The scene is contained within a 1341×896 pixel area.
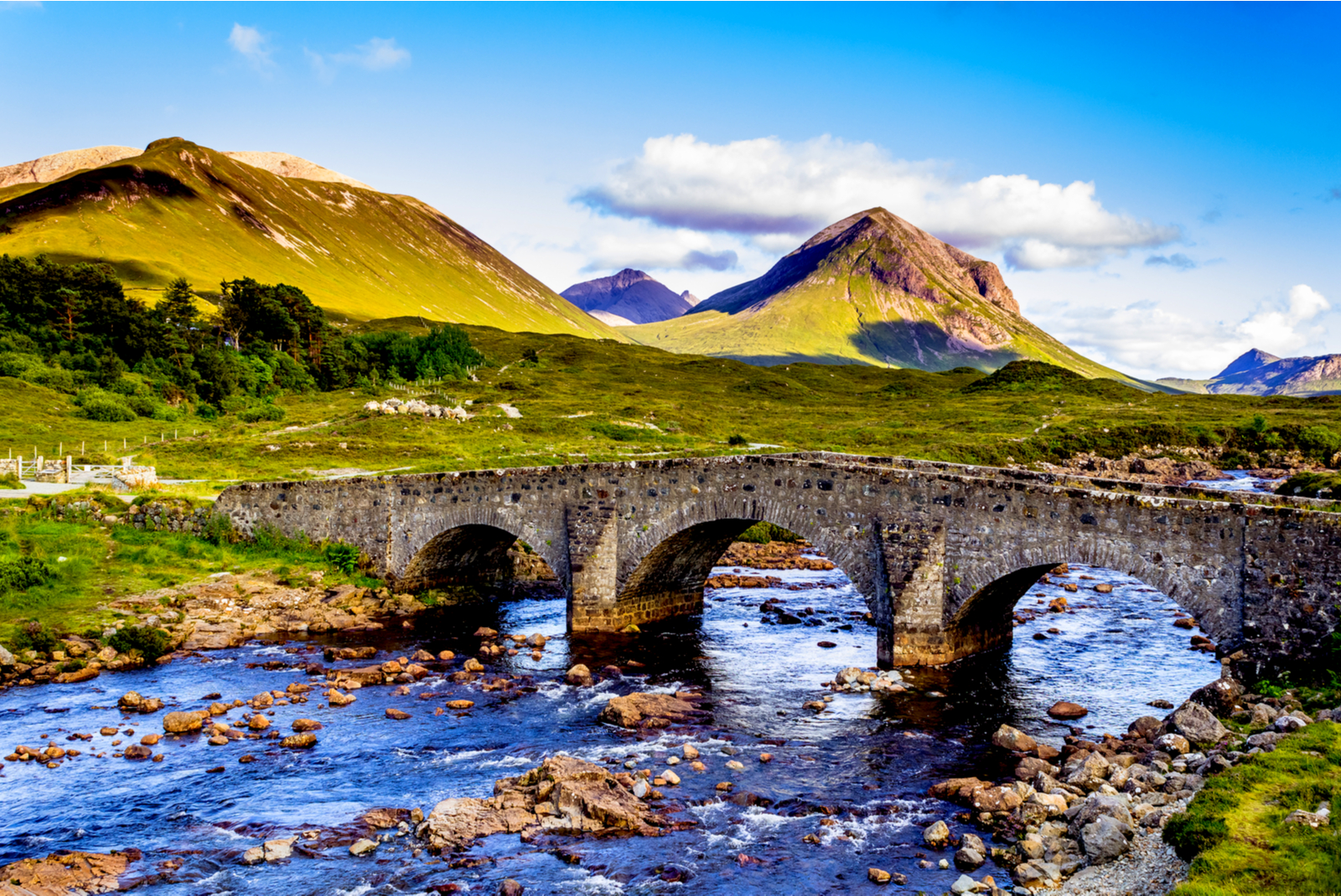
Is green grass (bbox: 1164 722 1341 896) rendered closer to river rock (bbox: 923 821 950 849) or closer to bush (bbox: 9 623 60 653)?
river rock (bbox: 923 821 950 849)

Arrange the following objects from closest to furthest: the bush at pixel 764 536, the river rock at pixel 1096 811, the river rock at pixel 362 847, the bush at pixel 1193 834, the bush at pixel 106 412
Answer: the bush at pixel 1193 834, the river rock at pixel 1096 811, the river rock at pixel 362 847, the bush at pixel 764 536, the bush at pixel 106 412

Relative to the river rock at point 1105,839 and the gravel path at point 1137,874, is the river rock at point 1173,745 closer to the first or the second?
the river rock at point 1105,839

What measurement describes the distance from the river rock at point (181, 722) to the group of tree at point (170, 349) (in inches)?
2163

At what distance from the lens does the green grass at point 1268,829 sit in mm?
11828

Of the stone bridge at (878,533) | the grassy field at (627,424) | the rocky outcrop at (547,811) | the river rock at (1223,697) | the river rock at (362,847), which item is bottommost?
the river rock at (362,847)

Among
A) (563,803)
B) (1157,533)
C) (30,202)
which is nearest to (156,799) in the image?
(563,803)

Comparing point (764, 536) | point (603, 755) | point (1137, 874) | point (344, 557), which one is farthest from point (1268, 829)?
point (764, 536)

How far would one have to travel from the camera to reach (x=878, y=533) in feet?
88.1

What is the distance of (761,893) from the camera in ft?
51.1

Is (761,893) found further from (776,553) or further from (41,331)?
(41,331)

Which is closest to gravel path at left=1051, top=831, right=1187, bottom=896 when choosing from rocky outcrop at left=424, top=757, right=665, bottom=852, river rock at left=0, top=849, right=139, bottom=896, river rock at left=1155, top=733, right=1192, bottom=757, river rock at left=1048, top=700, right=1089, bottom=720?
river rock at left=1155, top=733, right=1192, bottom=757

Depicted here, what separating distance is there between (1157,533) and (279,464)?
49.6 meters

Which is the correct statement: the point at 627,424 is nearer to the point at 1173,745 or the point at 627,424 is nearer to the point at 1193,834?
the point at 1173,745

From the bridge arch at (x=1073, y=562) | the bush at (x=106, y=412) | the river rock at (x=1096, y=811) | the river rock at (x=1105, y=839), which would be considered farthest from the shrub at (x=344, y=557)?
the bush at (x=106, y=412)
